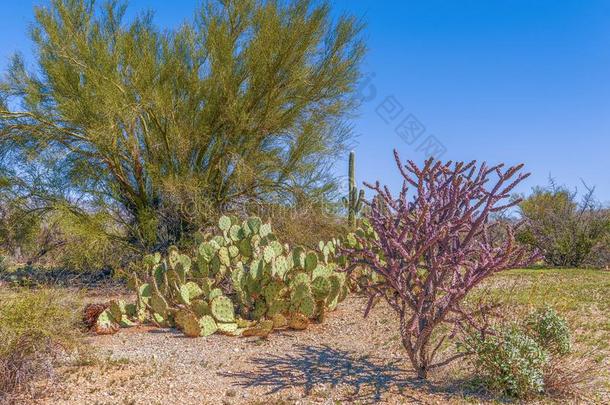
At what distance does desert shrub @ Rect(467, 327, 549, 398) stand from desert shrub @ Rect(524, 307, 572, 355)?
14cm

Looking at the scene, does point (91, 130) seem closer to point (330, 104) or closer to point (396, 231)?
point (330, 104)

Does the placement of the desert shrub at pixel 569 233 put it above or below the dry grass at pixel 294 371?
above

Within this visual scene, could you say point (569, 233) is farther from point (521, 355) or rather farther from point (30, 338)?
point (30, 338)

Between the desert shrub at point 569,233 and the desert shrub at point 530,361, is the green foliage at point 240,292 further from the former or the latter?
the desert shrub at point 569,233

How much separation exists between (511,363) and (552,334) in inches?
23.7

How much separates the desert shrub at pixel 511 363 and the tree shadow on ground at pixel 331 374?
0.52m

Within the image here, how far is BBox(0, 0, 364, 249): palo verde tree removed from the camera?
30.0ft

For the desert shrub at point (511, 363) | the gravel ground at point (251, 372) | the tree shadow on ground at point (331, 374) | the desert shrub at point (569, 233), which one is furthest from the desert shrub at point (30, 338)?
the desert shrub at point (569, 233)

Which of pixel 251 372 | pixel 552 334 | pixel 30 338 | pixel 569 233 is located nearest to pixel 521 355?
pixel 552 334

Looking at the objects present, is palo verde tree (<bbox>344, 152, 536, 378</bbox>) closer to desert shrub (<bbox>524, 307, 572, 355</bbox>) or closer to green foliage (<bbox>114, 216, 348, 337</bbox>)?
desert shrub (<bbox>524, 307, 572, 355</bbox>)

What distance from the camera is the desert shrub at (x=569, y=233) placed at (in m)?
12.9

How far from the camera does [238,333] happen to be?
18.2 feet

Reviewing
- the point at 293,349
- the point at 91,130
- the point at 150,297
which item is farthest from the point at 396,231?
the point at 91,130

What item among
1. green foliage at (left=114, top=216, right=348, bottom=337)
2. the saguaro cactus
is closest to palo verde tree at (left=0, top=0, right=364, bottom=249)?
the saguaro cactus
